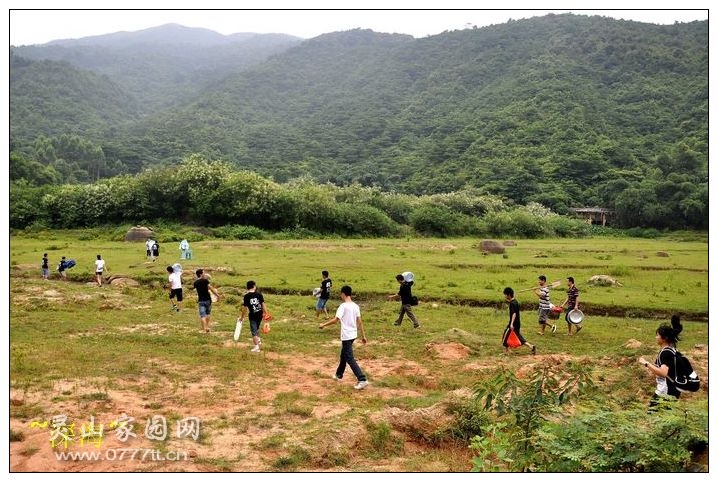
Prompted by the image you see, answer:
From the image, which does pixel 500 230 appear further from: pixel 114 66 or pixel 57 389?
pixel 114 66

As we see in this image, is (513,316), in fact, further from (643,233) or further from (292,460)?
(643,233)

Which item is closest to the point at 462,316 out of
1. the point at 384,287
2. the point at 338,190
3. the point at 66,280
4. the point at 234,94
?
the point at 384,287

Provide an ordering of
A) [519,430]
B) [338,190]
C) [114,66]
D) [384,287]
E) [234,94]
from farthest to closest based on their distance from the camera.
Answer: [114,66] < [234,94] < [338,190] < [384,287] < [519,430]

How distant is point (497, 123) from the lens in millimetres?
93812

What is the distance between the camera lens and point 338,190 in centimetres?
6800

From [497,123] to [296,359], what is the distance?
87.5 metres

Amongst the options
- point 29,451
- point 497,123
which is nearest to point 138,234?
point 29,451

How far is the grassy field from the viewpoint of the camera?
8352mm

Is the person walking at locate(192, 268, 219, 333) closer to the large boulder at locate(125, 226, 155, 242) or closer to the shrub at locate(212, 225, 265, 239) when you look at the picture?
the large boulder at locate(125, 226, 155, 242)

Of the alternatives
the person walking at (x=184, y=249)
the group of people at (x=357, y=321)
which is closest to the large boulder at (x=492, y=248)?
the group of people at (x=357, y=321)

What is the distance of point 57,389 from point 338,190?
58491 mm

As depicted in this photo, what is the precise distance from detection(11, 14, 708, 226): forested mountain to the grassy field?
36937 mm

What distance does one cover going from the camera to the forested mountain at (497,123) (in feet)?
238

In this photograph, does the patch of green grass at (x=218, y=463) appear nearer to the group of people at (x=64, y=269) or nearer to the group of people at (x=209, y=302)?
the group of people at (x=209, y=302)
